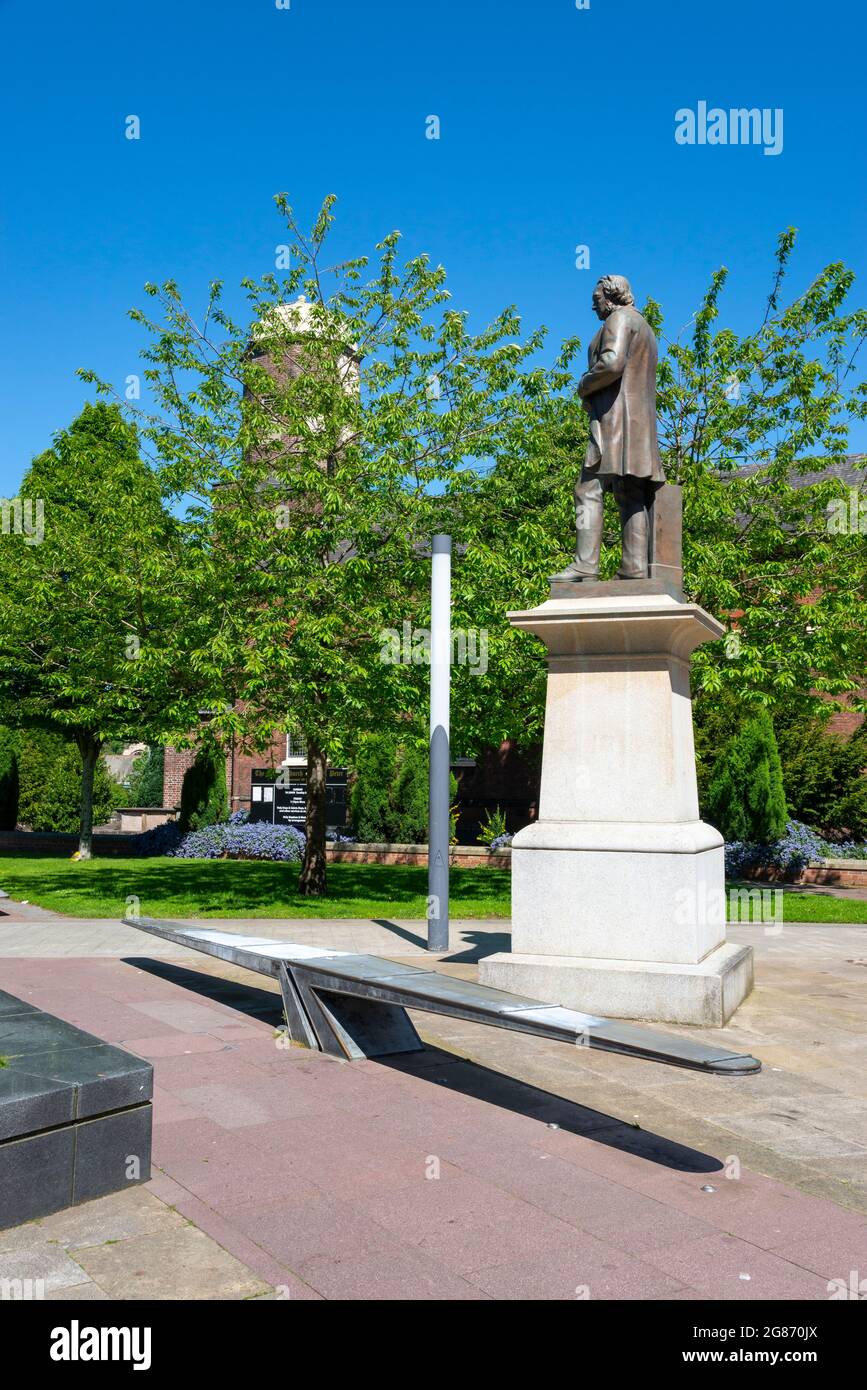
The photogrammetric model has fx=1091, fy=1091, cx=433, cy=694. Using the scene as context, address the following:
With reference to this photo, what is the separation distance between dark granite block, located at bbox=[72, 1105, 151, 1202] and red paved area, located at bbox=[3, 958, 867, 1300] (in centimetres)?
16

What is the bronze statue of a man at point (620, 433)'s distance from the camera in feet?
27.6

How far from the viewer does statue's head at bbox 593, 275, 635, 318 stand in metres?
8.64

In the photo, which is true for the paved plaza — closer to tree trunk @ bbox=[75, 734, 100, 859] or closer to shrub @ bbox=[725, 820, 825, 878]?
shrub @ bbox=[725, 820, 825, 878]

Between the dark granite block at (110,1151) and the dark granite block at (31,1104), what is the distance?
5.9 inches

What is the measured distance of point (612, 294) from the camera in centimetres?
865

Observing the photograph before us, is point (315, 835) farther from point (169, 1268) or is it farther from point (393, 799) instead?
point (169, 1268)

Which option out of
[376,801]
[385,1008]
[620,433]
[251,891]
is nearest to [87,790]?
[376,801]

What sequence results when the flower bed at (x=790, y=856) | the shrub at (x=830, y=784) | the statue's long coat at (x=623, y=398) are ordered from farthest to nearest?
1. the shrub at (x=830, y=784)
2. the flower bed at (x=790, y=856)
3. the statue's long coat at (x=623, y=398)

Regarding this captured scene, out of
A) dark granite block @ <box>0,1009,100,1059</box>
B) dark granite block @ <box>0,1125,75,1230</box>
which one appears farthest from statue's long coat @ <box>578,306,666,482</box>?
dark granite block @ <box>0,1125,75,1230</box>

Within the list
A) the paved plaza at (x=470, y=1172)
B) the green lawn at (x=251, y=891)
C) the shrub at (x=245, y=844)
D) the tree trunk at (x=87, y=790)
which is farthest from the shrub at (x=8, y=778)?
the paved plaza at (x=470, y=1172)

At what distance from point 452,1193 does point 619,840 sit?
3807 mm

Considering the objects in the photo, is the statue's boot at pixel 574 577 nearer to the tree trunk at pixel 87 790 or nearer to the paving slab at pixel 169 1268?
the paving slab at pixel 169 1268
